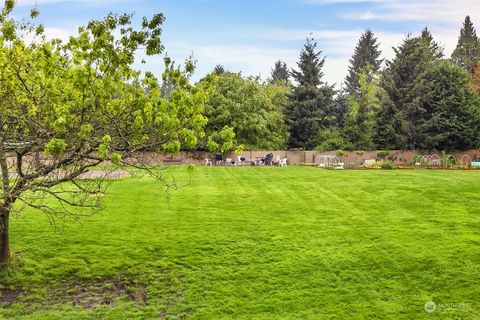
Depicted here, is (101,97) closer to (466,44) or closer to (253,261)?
(253,261)

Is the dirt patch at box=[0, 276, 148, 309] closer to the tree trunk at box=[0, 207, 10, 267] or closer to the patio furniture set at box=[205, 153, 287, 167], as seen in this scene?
the tree trunk at box=[0, 207, 10, 267]

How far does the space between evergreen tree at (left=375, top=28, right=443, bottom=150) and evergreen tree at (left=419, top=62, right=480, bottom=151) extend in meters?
0.82

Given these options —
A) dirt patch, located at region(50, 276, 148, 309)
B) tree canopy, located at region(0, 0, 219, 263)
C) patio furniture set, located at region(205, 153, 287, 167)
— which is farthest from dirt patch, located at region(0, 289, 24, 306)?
patio furniture set, located at region(205, 153, 287, 167)

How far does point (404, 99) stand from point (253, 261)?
1380 inches

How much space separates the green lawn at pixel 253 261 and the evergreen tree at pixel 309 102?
2773 cm

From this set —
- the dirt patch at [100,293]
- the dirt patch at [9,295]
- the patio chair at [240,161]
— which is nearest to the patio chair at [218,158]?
the patio chair at [240,161]

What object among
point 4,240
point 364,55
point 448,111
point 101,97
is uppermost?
point 364,55

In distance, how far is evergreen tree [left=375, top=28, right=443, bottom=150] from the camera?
3984 cm

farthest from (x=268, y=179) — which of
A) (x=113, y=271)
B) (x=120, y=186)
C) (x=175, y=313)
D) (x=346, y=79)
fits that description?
(x=346, y=79)

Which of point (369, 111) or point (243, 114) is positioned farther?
point (369, 111)

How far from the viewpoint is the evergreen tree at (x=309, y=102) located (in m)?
43.1

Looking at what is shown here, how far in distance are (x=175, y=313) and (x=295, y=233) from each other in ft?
16.2

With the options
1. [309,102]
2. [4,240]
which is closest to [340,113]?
[309,102]

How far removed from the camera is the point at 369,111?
4234cm
